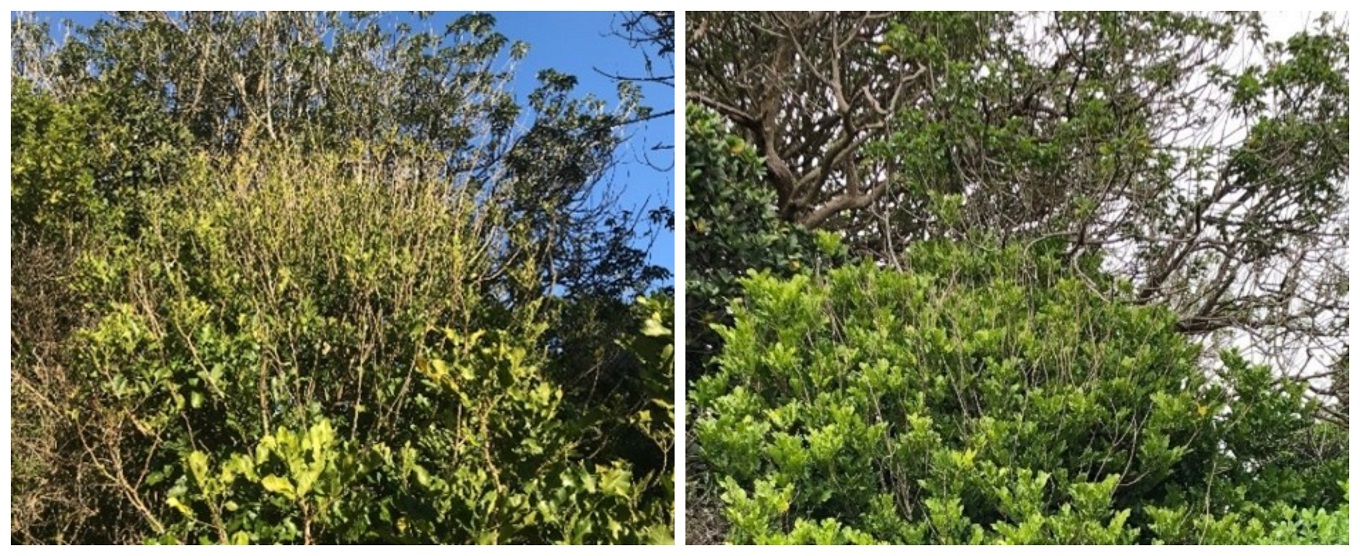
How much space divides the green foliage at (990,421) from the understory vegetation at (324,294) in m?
0.39

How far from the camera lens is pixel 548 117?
15.3ft

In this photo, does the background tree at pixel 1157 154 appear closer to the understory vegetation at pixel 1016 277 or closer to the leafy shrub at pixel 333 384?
the understory vegetation at pixel 1016 277

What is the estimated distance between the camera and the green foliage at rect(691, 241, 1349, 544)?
3.62m

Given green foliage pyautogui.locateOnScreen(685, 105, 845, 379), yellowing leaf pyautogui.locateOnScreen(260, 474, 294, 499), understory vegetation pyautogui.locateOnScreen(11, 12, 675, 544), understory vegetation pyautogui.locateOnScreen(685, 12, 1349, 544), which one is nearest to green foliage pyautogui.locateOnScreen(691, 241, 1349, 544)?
understory vegetation pyautogui.locateOnScreen(685, 12, 1349, 544)

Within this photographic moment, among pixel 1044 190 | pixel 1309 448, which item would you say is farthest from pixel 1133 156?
pixel 1309 448

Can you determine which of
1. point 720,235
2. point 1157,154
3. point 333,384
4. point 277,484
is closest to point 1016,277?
point 1157,154

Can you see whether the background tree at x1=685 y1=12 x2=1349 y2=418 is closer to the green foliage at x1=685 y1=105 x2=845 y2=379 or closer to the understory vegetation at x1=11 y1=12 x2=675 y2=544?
the green foliage at x1=685 y1=105 x2=845 y2=379

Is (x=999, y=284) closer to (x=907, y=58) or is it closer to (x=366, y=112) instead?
(x=907, y=58)

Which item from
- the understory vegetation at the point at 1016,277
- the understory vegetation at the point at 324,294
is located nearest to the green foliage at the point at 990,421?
the understory vegetation at the point at 1016,277

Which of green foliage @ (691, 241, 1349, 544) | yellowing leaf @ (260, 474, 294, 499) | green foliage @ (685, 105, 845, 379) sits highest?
green foliage @ (685, 105, 845, 379)

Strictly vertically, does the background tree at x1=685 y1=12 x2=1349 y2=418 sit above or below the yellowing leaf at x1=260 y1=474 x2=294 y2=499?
above

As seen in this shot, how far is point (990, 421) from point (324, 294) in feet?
7.07

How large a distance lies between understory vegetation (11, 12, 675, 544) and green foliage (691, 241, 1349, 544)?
1.28ft

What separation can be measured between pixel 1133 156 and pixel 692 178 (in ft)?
5.12
